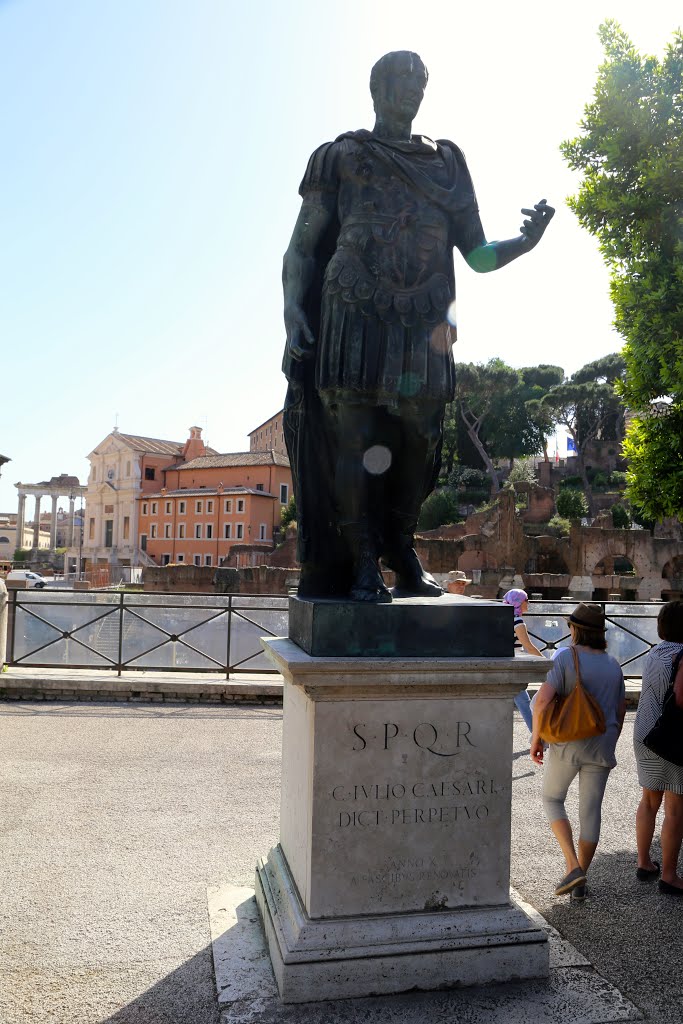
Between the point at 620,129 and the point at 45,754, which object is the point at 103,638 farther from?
the point at 620,129

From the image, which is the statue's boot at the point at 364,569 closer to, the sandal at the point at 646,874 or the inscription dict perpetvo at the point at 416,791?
the inscription dict perpetvo at the point at 416,791

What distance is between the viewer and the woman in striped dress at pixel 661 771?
3.45 m

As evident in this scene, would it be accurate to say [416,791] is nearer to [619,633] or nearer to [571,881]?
[571,881]

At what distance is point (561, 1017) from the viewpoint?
7.33 feet

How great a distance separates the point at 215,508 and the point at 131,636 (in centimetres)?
4378

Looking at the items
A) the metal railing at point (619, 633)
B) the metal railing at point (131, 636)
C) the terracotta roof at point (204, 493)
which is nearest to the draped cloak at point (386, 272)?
the metal railing at point (131, 636)

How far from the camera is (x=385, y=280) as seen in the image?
8.48 feet

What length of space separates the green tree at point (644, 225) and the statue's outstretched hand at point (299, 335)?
172 inches

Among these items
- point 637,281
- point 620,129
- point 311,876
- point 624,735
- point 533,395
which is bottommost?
point 624,735

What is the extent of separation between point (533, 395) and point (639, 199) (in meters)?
50.6

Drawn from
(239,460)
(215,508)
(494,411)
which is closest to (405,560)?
(494,411)

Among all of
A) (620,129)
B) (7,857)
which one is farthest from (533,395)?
(7,857)

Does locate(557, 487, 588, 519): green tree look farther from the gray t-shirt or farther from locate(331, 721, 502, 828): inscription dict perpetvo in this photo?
locate(331, 721, 502, 828): inscription dict perpetvo

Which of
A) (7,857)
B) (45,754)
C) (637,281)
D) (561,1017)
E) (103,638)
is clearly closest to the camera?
(561,1017)
